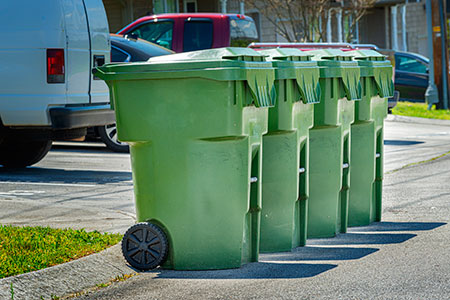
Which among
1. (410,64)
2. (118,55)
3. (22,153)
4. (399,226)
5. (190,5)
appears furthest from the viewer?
(190,5)

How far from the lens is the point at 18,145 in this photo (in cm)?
1150

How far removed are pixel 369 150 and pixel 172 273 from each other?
2727mm

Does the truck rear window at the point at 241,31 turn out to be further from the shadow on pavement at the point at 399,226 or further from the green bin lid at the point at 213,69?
the green bin lid at the point at 213,69

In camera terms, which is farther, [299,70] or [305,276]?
[299,70]

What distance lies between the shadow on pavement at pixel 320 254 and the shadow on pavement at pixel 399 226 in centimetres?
92

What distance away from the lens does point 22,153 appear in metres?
11.6

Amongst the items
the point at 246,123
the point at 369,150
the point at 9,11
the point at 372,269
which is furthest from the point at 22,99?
the point at 372,269

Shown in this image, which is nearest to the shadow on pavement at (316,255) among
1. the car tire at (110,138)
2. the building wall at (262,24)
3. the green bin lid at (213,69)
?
the green bin lid at (213,69)

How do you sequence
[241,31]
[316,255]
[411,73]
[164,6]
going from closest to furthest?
[316,255]
[241,31]
[411,73]
[164,6]

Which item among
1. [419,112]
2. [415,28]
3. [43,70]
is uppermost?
[415,28]

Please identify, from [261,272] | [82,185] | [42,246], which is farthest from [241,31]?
[261,272]

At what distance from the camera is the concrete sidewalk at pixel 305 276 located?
532cm

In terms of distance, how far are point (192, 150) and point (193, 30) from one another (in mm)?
10271

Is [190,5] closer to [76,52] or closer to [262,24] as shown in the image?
[262,24]
